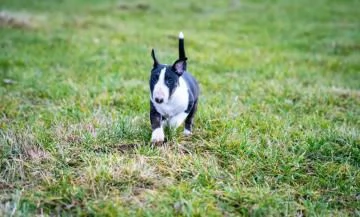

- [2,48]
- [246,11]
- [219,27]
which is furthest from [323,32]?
[2,48]

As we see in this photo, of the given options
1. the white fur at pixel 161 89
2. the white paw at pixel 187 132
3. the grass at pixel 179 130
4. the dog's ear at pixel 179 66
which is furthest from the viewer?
the white paw at pixel 187 132

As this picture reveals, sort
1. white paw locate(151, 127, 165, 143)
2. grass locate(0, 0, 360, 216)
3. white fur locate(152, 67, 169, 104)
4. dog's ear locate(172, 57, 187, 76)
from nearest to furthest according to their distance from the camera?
grass locate(0, 0, 360, 216) → white fur locate(152, 67, 169, 104) → dog's ear locate(172, 57, 187, 76) → white paw locate(151, 127, 165, 143)

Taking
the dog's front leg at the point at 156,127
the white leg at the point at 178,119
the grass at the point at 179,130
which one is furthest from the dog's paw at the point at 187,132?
the dog's front leg at the point at 156,127

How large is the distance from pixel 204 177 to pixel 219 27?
12440 millimetres

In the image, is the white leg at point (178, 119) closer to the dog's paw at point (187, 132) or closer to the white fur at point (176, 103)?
the white fur at point (176, 103)

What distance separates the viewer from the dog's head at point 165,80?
4605 millimetres

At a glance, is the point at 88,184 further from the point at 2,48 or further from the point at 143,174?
the point at 2,48

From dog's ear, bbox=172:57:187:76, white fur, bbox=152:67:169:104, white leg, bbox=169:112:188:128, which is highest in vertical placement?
dog's ear, bbox=172:57:187:76

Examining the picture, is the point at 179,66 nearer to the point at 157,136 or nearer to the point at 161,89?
the point at 161,89

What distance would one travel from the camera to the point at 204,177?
175 inches

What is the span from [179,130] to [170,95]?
96 cm

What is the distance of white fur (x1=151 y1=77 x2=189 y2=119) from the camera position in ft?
16.1

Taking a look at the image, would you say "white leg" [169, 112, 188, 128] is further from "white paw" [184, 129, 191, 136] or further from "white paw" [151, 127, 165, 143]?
"white paw" [184, 129, 191, 136]

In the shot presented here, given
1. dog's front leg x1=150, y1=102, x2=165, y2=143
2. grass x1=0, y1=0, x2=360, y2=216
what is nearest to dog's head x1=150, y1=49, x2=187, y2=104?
dog's front leg x1=150, y1=102, x2=165, y2=143
